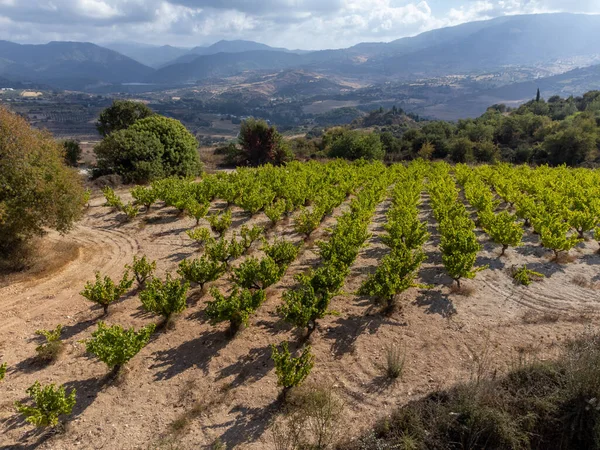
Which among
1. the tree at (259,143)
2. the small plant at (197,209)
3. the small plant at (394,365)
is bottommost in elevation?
the small plant at (394,365)

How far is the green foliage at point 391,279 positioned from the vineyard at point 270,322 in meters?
0.06

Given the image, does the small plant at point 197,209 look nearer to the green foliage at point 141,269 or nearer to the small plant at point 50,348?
the green foliage at point 141,269

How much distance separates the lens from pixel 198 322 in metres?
10.5

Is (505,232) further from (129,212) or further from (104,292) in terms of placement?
(129,212)

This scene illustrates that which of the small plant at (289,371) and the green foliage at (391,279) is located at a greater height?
the green foliage at (391,279)

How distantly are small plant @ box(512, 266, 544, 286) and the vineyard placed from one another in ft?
0.20

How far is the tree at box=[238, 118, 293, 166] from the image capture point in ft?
139

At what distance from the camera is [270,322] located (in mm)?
10523

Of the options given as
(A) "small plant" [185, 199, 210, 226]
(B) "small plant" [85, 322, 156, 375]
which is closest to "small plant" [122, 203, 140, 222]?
(A) "small plant" [185, 199, 210, 226]

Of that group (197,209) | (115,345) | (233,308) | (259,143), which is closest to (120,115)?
(259,143)

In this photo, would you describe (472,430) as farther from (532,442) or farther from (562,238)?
(562,238)

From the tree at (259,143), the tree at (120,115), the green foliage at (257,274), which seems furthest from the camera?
the tree at (120,115)

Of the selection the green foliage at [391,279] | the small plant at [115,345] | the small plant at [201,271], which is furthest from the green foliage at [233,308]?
the green foliage at [391,279]

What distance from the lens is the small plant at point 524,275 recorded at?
1219 centimetres
